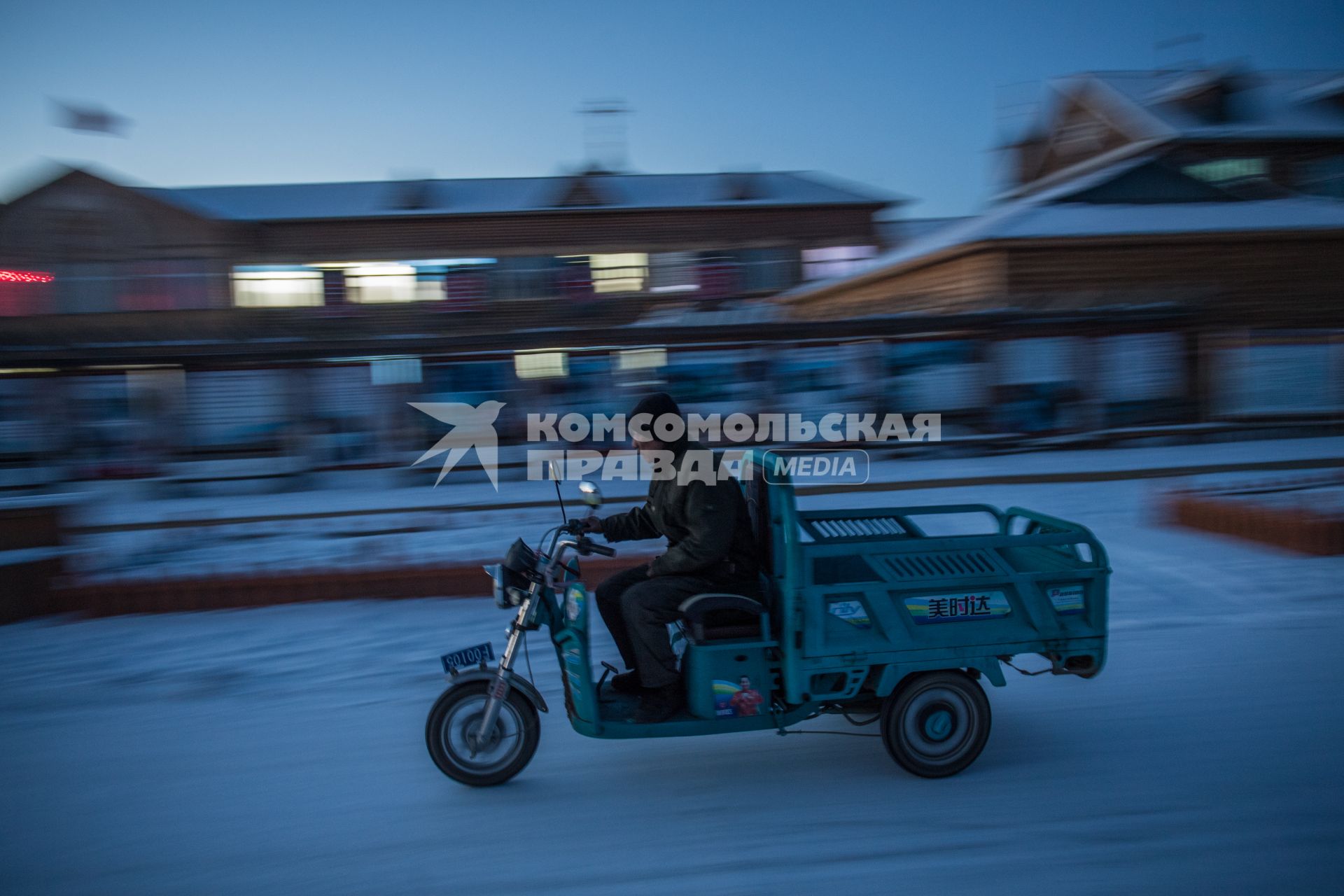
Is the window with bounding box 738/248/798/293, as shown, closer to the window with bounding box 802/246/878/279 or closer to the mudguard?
the window with bounding box 802/246/878/279

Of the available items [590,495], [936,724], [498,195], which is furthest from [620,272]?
[936,724]

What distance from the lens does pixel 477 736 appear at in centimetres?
390

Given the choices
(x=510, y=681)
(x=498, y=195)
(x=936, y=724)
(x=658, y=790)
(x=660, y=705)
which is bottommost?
(x=658, y=790)

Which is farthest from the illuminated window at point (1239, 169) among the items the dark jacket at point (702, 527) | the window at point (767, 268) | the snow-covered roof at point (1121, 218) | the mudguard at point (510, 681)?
the mudguard at point (510, 681)

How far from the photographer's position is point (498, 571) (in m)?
3.93

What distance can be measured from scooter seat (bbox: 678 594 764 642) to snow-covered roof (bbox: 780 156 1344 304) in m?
15.9

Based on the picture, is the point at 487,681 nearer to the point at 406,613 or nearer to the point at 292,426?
the point at 406,613

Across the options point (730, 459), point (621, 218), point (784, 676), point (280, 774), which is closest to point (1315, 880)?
point (784, 676)

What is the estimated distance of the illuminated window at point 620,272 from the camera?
25.2 meters

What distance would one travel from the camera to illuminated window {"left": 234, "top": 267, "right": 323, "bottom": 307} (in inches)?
961

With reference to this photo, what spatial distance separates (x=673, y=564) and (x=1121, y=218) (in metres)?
18.7

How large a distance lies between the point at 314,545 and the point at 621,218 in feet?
61.5

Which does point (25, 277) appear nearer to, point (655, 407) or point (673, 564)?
point (655, 407)

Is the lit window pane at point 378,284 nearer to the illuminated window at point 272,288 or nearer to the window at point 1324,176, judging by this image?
the illuminated window at point 272,288
